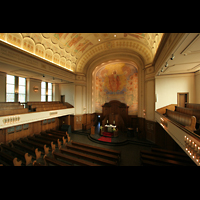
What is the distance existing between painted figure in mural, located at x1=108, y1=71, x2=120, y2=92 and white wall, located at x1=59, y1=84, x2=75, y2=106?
479 centimetres

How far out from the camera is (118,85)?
39.3 feet

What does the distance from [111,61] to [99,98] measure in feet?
15.9

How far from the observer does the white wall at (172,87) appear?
6162 mm

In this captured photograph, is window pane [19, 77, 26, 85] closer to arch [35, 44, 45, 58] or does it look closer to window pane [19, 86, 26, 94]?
window pane [19, 86, 26, 94]

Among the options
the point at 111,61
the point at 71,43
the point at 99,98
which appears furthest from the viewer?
the point at 99,98

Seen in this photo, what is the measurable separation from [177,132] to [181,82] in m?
4.70

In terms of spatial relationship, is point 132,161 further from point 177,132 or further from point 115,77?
point 115,77

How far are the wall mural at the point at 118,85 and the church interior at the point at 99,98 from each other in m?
0.12

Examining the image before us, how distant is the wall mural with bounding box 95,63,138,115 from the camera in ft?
36.7

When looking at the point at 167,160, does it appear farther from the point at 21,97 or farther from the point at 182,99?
the point at 21,97

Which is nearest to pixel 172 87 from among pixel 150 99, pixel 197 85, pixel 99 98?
A: pixel 197 85

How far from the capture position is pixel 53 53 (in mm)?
8320

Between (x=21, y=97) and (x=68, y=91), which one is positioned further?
(x=68, y=91)

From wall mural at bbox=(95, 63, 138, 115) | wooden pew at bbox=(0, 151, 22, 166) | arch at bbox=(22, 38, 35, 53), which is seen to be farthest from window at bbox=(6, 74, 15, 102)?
wall mural at bbox=(95, 63, 138, 115)
